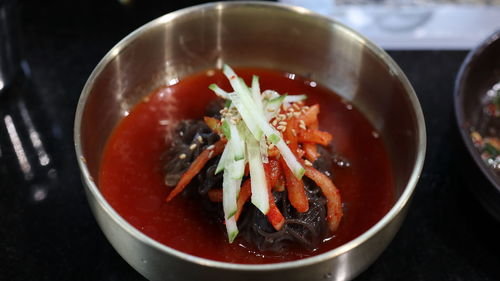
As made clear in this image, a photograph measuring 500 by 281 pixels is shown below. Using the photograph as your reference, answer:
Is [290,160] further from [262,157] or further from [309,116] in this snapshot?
[309,116]

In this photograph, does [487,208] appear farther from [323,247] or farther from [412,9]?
[412,9]

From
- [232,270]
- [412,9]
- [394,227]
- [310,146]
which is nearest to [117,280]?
[232,270]

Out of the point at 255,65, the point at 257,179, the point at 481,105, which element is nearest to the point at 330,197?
the point at 257,179

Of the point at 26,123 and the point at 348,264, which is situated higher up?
the point at 348,264

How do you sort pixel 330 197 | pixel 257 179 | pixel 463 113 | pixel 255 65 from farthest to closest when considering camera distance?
pixel 255 65 → pixel 463 113 → pixel 330 197 → pixel 257 179

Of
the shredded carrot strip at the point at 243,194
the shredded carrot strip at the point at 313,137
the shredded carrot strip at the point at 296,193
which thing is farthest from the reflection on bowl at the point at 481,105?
the shredded carrot strip at the point at 243,194

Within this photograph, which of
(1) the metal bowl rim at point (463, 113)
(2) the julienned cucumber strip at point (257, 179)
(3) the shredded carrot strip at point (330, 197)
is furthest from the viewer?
(1) the metal bowl rim at point (463, 113)

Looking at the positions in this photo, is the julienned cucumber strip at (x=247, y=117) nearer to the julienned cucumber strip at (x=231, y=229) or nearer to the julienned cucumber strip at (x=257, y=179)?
the julienned cucumber strip at (x=257, y=179)
